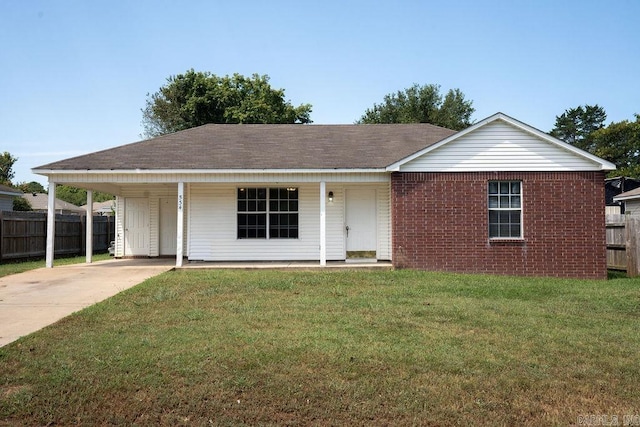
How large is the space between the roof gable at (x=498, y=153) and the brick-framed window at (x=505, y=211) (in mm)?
569

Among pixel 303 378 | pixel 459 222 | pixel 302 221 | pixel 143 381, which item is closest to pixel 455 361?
pixel 303 378

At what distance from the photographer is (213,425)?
3703 mm

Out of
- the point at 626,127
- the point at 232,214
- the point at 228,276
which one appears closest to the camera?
the point at 228,276

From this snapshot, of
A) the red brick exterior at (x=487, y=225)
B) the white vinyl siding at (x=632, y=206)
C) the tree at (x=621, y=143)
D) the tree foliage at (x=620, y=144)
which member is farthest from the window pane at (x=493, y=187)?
the tree at (x=621, y=143)

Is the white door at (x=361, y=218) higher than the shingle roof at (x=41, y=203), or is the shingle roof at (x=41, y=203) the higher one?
the shingle roof at (x=41, y=203)

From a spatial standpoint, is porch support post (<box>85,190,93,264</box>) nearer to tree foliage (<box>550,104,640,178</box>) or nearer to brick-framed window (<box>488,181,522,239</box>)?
brick-framed window (<box>488,181,522,239</box>)

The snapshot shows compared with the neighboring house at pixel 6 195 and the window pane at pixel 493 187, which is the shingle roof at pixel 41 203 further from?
the window pane at pixel 493 187

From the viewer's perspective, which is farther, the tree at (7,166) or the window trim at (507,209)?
the tree at (7,166)

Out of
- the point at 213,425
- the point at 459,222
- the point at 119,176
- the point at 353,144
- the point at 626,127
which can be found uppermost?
the point at 626,127

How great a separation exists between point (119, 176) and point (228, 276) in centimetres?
473

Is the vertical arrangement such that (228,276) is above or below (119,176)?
below

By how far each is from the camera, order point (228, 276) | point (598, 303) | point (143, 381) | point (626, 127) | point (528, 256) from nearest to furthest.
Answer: point (143, 381) → point (598, 303) → point (228, 276) → point (528, 256) → point (626, 127)

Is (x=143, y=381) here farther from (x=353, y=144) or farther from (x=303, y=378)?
(x=353, y=144)

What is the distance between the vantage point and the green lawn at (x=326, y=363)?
3926 millimetres
